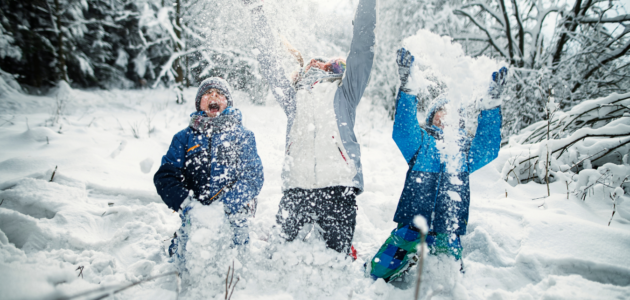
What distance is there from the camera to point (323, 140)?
1.65 metres

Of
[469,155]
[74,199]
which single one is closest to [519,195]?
[469,155]

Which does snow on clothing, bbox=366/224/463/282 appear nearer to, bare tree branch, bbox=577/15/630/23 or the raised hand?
the raised hand

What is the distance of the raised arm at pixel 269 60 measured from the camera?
1.67 m

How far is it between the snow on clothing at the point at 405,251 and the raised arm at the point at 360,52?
1025mm

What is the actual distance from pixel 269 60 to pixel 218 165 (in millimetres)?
839

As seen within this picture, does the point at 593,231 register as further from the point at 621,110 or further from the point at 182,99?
the point at 182,99

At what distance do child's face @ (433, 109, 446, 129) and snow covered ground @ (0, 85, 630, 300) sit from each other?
94cm

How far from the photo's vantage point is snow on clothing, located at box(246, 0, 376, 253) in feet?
5.34

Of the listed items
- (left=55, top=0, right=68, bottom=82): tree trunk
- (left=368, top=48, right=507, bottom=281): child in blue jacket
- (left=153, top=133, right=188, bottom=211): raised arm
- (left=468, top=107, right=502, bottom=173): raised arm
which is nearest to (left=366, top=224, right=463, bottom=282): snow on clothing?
(left=368, top=48, right=507, bottom=281): child in blue jacket

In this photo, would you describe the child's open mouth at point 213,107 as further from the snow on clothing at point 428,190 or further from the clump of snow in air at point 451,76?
the clump of snow in air at point 451,76

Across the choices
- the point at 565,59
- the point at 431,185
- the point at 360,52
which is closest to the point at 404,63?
the point at 360,52

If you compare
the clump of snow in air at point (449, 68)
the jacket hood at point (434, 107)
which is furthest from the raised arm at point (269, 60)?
the jacket hood at point (434, 107)

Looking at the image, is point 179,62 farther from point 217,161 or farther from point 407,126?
point 407,126

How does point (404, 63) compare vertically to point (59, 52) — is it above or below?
below
